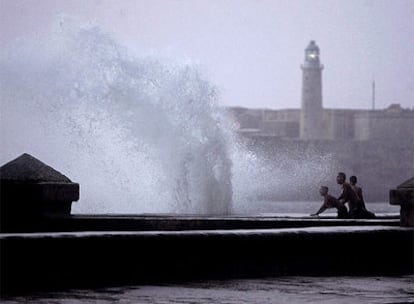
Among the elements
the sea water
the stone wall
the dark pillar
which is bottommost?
the sea water

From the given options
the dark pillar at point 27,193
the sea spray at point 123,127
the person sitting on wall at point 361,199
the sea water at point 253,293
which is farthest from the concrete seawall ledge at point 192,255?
the sea spray at point 123,127

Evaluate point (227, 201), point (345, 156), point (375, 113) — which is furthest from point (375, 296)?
point (375, 113)

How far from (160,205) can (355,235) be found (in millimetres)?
16911

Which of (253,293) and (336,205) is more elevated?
(336,205)

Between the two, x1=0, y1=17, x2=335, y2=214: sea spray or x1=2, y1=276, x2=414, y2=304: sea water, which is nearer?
x1=2, y1=276, x2=414, y2=304: sea water

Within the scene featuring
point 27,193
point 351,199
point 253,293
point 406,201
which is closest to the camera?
point 253,293

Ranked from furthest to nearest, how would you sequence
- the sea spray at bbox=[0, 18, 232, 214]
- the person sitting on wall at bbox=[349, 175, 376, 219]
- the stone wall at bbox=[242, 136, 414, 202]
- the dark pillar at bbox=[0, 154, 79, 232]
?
the stone wall at bbox=[242, 136, 414, 202], the sea spray at bbox=[0, 18, 232, 214], the person sitting on wall at bbox=[349, 175, 376, 219], the dark pillar at bbox=[0, 154, 79, 232]

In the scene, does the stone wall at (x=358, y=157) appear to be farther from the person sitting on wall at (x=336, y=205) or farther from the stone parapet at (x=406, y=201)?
the stone parapet at (x=406, y=201)

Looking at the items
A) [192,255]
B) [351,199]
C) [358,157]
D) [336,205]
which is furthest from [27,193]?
[358,157]

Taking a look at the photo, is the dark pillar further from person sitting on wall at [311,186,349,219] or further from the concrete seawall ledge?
person sitting on wall at [311,186,349,219]

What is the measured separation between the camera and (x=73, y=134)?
87.7 ft

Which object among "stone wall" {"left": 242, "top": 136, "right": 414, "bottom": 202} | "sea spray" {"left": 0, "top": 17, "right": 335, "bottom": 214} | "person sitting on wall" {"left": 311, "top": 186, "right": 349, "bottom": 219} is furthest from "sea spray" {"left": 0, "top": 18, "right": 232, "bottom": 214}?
"stone wall" {"left": 242, "top": 136, "right": 414, "bottom": 202}

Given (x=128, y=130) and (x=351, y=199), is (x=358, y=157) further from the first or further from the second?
(x=351, y=199)

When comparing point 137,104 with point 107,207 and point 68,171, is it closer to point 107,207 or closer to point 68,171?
point 68,171
